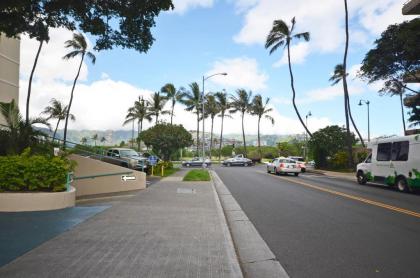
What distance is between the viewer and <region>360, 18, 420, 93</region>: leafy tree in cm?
2862

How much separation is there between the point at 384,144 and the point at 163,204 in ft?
46.7

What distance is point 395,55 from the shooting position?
32094mm

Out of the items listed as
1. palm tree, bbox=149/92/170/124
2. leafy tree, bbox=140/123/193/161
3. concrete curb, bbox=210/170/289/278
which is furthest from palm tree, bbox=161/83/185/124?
concrete curb, bbox=210/170/289/278

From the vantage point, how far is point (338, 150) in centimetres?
4041

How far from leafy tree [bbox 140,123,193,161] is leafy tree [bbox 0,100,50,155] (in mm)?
28579

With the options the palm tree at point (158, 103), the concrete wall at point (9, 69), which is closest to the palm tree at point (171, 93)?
the palm tree at point (158, 103)

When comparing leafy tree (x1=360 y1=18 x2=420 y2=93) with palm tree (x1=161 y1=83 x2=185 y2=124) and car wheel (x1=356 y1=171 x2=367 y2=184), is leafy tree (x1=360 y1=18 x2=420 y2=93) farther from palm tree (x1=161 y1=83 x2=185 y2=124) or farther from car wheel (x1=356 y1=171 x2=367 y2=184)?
palm tree (x1=161 y1=83 x2=185 y2=124)

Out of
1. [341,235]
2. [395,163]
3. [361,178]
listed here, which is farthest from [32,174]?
[361,178]

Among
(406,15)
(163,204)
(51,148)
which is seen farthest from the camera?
(406,15)

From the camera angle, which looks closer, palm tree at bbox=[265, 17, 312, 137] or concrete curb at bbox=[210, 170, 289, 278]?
concrete curb at bbox=[210, 170, 289, 278]

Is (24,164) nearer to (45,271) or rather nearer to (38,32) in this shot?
(38,32)

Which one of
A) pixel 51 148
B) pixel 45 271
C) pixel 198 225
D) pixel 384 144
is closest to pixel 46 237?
pixel 45 271

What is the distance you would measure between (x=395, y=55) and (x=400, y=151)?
1550 cm

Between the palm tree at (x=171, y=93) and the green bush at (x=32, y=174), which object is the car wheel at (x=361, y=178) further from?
the palm tree at (x=171, y=93)
